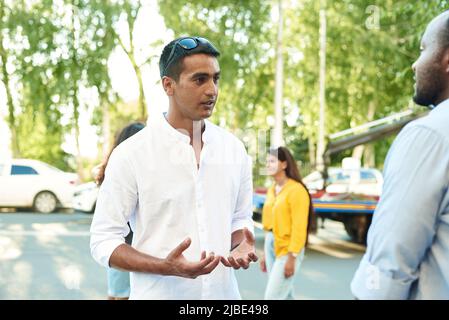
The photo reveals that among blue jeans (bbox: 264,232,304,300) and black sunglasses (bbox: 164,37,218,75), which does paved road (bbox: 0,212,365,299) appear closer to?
blue jeans (bbox: 264,232,304,300)

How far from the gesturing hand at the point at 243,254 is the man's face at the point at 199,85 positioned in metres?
0.40

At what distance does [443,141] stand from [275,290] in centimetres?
390

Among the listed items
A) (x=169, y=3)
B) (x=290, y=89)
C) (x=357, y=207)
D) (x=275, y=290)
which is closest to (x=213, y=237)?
(x=275, y=290)

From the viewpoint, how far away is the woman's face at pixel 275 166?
5.50 meters

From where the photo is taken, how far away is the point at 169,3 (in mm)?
18625

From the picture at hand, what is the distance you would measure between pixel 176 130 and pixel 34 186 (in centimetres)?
937

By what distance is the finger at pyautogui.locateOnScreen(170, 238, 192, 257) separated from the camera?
1.75 m

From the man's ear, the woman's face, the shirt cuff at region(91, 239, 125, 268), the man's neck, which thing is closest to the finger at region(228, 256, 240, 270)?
the shirt cuff at region(91, 239, 125, 268)

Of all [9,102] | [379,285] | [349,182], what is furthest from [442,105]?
[9,102]

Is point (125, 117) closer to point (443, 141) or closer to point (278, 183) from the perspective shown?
point (278, 183)

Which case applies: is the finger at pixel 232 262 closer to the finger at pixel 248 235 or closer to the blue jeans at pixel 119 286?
the finger at pixel 248 235

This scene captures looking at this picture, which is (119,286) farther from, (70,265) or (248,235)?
(70,265)

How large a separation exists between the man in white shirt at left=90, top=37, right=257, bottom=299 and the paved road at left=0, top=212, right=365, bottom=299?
537 centimetres

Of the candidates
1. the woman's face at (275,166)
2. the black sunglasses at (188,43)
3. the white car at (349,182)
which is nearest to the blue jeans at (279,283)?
the woman's face at (275,166)
